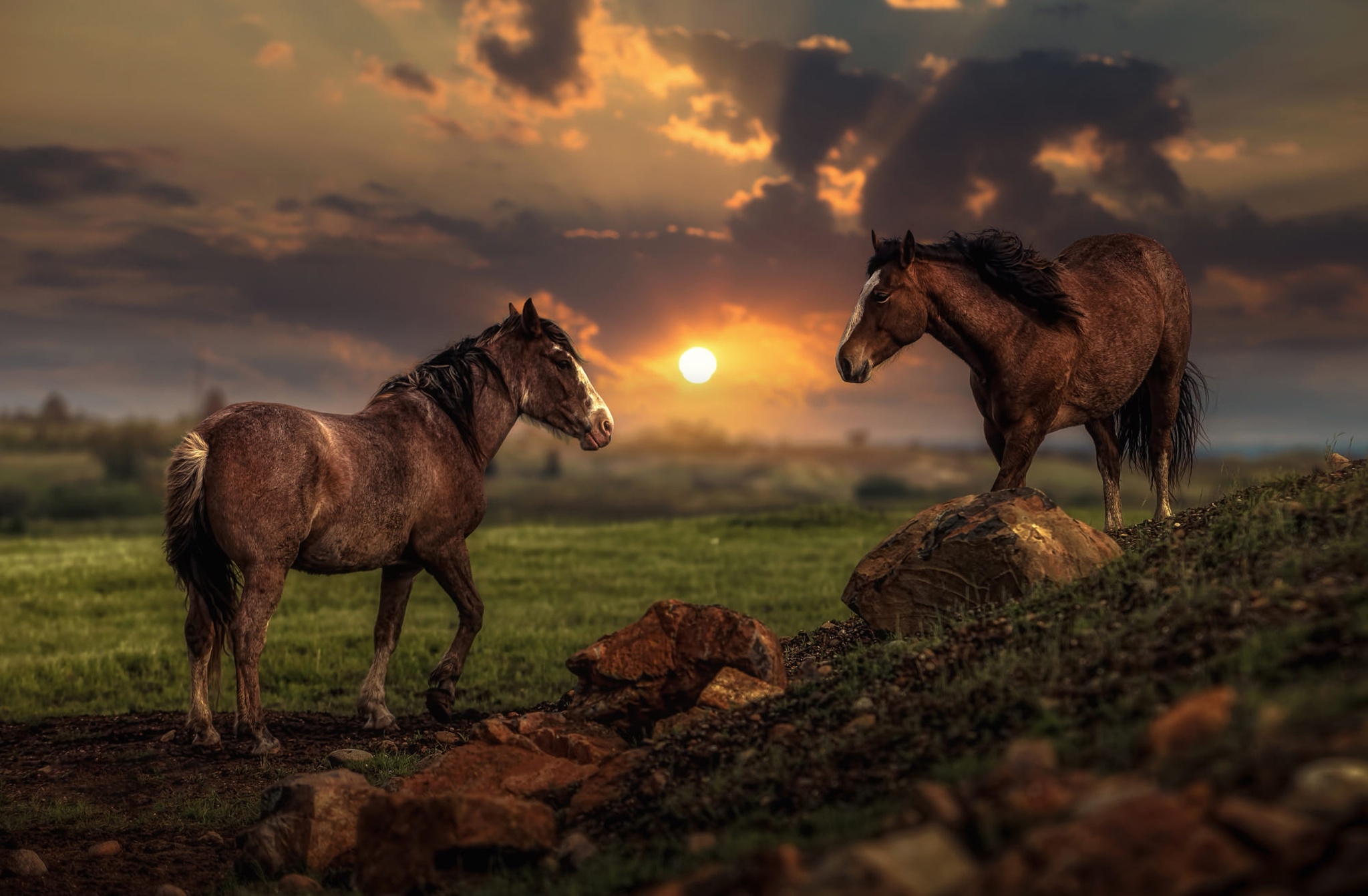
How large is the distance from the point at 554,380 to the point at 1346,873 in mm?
8579

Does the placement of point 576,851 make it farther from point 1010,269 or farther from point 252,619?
point 1010,269

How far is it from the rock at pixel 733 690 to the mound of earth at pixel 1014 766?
183mm

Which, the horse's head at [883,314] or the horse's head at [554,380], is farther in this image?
the horse's head at [554,380]

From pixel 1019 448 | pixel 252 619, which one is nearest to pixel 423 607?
pixel 252 619

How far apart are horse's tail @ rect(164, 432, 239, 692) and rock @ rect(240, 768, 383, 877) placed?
2771 mm

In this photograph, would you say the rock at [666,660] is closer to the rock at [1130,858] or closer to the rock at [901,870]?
the rock at [901,870]

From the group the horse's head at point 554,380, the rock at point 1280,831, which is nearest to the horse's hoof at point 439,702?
the horse's head at point 554,380

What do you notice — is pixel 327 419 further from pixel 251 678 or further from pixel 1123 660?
pixel 1123 660

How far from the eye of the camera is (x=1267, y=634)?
15.5 feet

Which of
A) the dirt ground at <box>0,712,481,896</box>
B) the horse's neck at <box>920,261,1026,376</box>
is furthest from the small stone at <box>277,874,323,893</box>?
the horse's neck at <box>920,261,1026,376</box>

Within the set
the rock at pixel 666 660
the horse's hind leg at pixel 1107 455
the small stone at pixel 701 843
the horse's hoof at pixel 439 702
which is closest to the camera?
the small stone at pixel 701 843

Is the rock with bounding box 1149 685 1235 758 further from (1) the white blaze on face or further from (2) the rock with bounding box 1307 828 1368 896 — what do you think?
(1) the white blaze on face

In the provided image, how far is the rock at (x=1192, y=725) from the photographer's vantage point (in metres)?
3.70

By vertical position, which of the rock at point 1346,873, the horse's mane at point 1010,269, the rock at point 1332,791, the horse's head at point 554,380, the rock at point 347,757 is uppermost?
the horse's mane at point 1010,269
